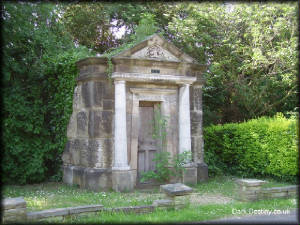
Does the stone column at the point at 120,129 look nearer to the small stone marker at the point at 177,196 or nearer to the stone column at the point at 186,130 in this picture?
the stone column at the point at 186,130

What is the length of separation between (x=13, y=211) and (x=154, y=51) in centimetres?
530

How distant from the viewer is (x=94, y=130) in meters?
7.73

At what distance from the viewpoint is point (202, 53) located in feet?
39.4

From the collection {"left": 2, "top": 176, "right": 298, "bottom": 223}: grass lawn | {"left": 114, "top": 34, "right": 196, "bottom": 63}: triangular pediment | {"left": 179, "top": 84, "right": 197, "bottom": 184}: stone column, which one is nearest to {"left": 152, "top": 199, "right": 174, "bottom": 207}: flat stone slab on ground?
{"left": 2, "top": 176, "right": 298, "bottom": 223}: grass lawn

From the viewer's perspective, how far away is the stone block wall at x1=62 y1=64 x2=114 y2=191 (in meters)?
7.64

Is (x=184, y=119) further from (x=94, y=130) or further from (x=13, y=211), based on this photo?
(x=13, y=211)

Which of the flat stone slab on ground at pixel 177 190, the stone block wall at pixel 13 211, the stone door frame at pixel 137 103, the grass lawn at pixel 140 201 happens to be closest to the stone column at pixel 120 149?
the grass lawn at pixel 140 201

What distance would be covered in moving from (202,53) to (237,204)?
740 centimetres

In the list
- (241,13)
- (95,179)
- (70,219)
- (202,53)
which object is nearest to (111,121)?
(95,179)

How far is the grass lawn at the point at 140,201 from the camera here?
505 centimetres

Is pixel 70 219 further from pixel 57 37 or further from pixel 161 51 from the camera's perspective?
pixel 57 37

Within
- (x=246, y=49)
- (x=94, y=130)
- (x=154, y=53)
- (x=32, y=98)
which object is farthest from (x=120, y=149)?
(x=246, y=49)

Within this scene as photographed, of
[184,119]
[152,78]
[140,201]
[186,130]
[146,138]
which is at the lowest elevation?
[140,201]

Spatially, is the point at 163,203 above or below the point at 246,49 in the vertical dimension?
below
